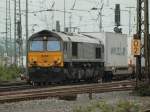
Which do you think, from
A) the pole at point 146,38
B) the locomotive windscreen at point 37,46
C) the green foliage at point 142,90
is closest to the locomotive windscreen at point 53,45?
the locomotive windscreen at point 37,46

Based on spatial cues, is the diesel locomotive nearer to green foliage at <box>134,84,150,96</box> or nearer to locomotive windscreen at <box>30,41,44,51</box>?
locomotive windscreen at <box>30,41,44,51</box>

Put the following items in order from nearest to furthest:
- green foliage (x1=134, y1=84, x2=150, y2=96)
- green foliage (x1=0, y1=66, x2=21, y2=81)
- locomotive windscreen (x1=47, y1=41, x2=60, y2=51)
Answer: green foliage (x1=134, y1=84, x2=150, y2=96)
locomotive windscreen (x1=47, y1=41, x2=60, y2=51)
green foliage (x1=0, y1=66, x2=21, y2=81)

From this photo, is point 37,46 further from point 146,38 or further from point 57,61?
point 146,38

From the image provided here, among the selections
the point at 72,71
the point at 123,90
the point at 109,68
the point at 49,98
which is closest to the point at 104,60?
the point at 109,68

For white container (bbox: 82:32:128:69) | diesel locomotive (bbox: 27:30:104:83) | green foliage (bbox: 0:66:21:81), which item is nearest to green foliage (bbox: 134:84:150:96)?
diesel locomotive (bbox: 27:30:104:83)

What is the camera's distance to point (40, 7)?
52469mm

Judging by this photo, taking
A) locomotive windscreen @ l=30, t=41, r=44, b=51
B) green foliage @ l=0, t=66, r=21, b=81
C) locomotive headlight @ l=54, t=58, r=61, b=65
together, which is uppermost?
locomotive windscreen @ l=30, t=41, r=44, b=51

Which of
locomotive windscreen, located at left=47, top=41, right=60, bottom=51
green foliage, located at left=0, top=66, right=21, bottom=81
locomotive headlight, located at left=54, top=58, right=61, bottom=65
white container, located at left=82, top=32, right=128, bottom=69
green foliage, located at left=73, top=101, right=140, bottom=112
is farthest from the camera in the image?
green foliage, located at left=0, top=66, right=21, bottom=81

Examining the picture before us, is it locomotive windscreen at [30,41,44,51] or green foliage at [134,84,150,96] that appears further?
locomotive windscreen at [30,41,44,51]

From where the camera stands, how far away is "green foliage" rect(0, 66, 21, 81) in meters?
46.7

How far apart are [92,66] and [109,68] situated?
4.19 m

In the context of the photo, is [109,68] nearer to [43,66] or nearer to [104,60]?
[104,60]

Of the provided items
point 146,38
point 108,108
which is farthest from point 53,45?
point 108,108

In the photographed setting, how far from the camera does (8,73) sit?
4844cm
